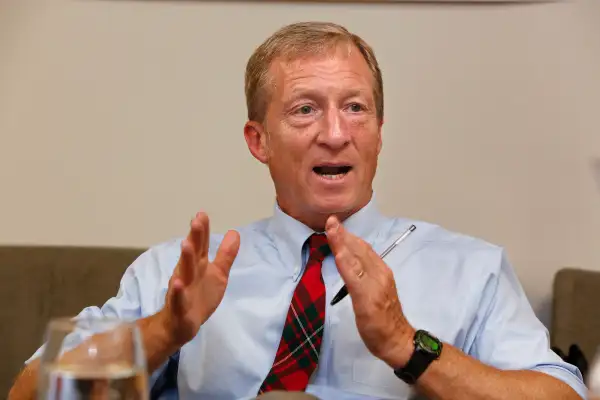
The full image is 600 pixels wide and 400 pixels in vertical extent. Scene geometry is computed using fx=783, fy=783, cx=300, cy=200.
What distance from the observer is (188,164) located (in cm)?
200

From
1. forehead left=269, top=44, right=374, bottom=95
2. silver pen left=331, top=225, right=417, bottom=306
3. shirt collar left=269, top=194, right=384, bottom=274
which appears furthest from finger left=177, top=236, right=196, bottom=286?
forehead left=269, top=44, right=374, bottom=95

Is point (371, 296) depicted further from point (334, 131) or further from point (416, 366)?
point (334, 131)

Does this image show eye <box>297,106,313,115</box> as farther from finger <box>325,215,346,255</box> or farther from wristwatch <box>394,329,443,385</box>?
wristwatch <box>394,329,443,385</box>

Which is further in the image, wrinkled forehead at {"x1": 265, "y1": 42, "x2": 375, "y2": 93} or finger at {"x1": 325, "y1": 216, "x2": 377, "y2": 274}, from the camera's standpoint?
wrinkled forehead at {"x1": 265, "y1": 42, "x2": 375, "y2": 93}

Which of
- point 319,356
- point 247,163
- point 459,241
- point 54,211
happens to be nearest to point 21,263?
point 54,211

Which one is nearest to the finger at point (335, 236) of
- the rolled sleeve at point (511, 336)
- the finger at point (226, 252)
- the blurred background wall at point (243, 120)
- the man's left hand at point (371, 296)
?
the man's left hand at point (371, 296)

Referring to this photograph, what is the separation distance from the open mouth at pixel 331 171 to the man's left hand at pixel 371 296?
1.06 feet

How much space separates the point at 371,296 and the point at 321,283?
29cm

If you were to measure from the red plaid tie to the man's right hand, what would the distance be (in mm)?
246

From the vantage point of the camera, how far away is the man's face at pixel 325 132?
4.67 ft

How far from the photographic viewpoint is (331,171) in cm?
146

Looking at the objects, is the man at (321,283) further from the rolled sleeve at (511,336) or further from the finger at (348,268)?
the finger at (348,268)

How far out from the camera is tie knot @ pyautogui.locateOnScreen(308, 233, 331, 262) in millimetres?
1438

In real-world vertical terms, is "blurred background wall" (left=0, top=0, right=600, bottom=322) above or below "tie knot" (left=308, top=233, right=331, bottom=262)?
above
